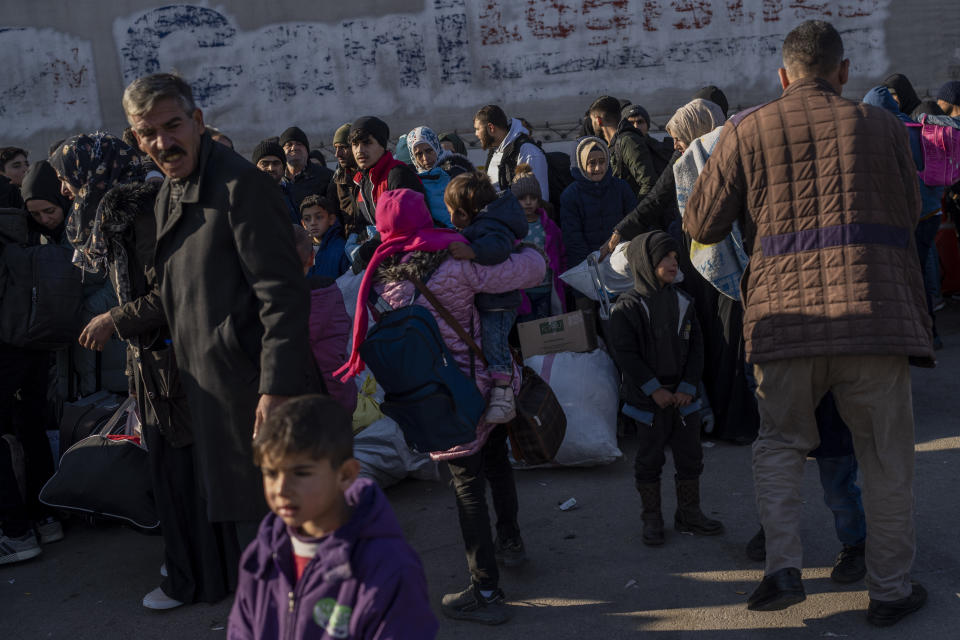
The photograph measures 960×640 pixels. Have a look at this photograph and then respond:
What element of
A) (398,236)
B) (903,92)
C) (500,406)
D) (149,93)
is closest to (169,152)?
(149,93)

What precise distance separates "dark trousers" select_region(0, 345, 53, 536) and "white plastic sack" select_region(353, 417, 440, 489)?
1.72 meters

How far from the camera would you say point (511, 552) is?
4.30 m

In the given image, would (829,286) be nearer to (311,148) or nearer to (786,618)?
(786,618)

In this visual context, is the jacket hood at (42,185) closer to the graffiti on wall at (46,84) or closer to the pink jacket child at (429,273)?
the pink jacket child at (429,273)

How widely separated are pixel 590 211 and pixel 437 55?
16.3 ft

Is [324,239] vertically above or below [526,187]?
below

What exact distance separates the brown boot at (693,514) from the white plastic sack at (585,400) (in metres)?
0.95

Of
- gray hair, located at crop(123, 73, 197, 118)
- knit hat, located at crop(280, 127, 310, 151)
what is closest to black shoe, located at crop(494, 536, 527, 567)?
gray hair, located at crop(123, 73, 197, 118)

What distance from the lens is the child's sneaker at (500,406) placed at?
12.7 ft

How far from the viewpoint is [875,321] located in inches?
130

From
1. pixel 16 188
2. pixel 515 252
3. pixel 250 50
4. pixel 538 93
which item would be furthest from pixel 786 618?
pixel 250 50

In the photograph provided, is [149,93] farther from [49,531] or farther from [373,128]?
[49,531]

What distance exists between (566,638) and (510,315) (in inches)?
51.1

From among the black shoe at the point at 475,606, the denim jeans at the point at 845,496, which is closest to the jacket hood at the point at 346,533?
the black shoe at the point at 475,606
